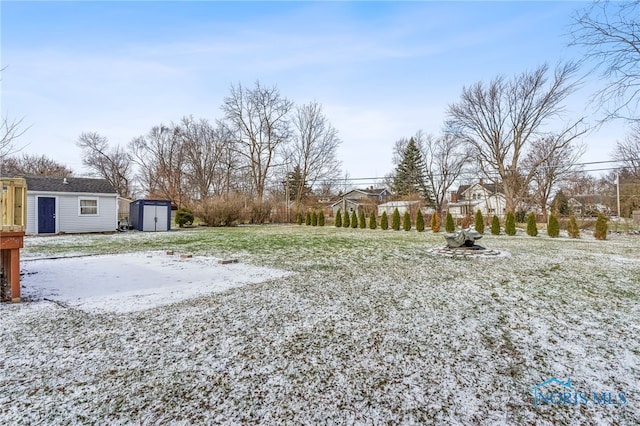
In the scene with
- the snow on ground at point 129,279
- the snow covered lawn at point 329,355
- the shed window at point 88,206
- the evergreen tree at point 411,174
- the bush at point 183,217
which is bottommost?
the snow covered lawn at point 329,355

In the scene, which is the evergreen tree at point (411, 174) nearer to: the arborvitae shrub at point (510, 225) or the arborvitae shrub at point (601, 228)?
the arborvitae shrub at point (510, 225)

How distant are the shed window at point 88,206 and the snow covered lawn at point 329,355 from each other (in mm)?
12544

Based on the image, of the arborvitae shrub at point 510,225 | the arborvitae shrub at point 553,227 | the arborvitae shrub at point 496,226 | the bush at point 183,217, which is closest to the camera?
the arborvitae shrub at point 553,227

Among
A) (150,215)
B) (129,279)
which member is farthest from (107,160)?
(129,279)

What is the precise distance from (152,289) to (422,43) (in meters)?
9.37

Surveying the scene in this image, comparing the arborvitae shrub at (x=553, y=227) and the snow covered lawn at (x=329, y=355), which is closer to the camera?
the snow covered lawn at (x=329, y=355)

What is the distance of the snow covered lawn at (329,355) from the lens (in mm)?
1702

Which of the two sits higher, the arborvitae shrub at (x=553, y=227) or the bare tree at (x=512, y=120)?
the bare tree at (x=512, y=120)

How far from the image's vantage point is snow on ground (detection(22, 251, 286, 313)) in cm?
385

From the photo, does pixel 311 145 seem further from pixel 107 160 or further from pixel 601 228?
pixel 601 228

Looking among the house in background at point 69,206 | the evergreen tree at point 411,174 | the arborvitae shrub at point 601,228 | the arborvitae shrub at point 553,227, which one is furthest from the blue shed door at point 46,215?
the evergreen tree at point 411,174

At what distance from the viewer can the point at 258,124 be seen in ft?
83.7

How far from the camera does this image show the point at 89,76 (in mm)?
8508

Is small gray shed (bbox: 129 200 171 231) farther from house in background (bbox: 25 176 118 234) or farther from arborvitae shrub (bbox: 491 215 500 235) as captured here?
arborvitae shrub (bbox: 491 215 500 235)
